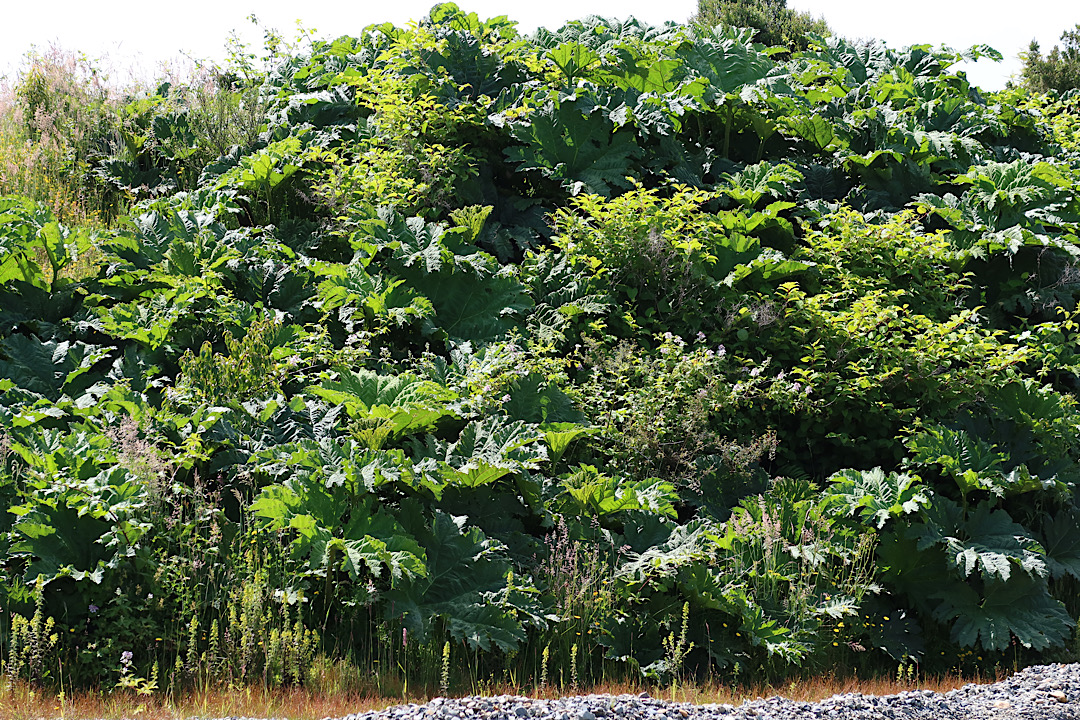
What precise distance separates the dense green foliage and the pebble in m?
0.54

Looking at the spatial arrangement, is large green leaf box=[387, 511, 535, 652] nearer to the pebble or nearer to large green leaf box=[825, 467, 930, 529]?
the pebble

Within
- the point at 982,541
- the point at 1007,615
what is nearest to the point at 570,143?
the point at 982,541

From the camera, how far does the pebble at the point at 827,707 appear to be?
12.2 ft

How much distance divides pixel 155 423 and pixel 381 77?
5122 millimetres

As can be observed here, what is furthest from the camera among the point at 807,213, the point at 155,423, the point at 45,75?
the point at 45,75

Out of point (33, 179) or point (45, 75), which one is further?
point (45, 75)

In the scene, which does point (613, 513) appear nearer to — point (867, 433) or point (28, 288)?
point (867, 433)

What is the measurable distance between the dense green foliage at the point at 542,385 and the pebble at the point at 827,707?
538 millimetres

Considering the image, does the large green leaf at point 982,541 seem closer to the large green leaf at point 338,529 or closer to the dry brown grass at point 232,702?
the dry brown grass at point 232,702

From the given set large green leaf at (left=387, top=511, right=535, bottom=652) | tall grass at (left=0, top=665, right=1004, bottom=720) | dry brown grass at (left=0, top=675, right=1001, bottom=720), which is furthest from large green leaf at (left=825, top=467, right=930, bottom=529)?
large green leaf at (left=387, top=511, right=535, bottom=652)

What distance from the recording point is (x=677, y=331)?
7207mm

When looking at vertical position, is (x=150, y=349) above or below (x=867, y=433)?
above

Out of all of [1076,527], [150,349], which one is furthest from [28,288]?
[1076,527]

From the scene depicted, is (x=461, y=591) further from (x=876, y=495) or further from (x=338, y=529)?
(x=876, y=495)
